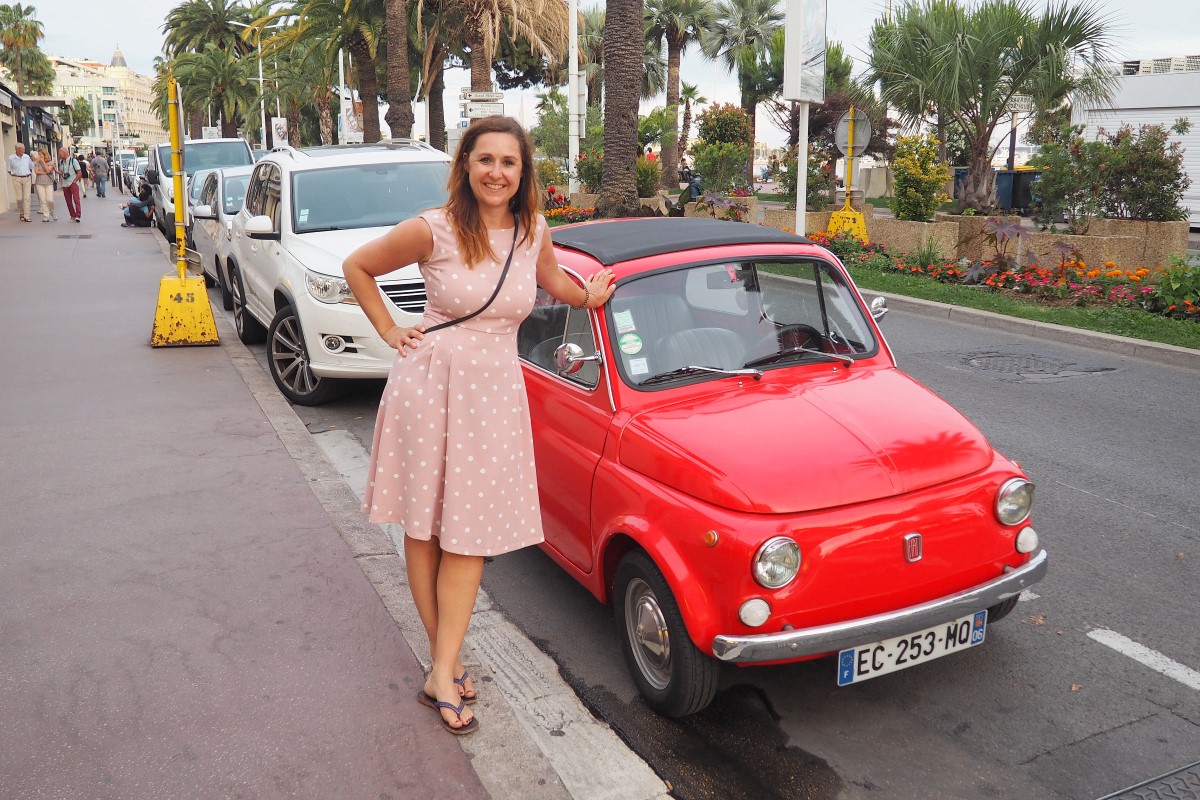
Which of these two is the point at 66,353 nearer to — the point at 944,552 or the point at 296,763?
the point at 296,763

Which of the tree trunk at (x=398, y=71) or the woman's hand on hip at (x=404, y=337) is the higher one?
the tree trunk at (x=398, y=71)

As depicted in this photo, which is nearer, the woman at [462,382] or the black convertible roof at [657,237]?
the woman at [462,382]

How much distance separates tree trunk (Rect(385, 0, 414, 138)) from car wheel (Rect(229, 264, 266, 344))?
17291 mm

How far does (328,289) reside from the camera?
25.7ft

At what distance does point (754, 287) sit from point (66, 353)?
776 cm

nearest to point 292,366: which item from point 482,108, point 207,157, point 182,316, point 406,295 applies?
point 406,295

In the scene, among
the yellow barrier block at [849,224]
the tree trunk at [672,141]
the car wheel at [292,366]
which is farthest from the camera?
the tree trunk at [672,141]

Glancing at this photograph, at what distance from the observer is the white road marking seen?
3.88m

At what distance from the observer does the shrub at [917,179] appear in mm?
16641

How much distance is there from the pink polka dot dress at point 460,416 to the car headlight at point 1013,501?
5.32ft

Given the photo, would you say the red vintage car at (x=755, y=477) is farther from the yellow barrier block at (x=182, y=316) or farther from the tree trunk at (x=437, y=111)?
the tree trunk at (x=437, y=111)

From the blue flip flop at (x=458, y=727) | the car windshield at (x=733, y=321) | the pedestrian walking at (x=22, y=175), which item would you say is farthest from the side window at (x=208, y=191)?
the pedestrian walking at (x=22, y=175)

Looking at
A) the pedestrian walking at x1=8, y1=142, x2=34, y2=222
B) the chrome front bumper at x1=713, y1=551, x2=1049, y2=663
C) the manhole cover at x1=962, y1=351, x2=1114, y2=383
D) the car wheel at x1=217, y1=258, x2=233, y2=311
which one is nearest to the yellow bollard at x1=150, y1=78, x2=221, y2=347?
the car wheel at x1=217, y1=258, x2=233, y2=311

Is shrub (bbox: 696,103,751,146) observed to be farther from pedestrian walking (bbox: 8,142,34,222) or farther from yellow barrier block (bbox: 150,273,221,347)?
yellow barrier block (bbox: 150,273,221,347)
